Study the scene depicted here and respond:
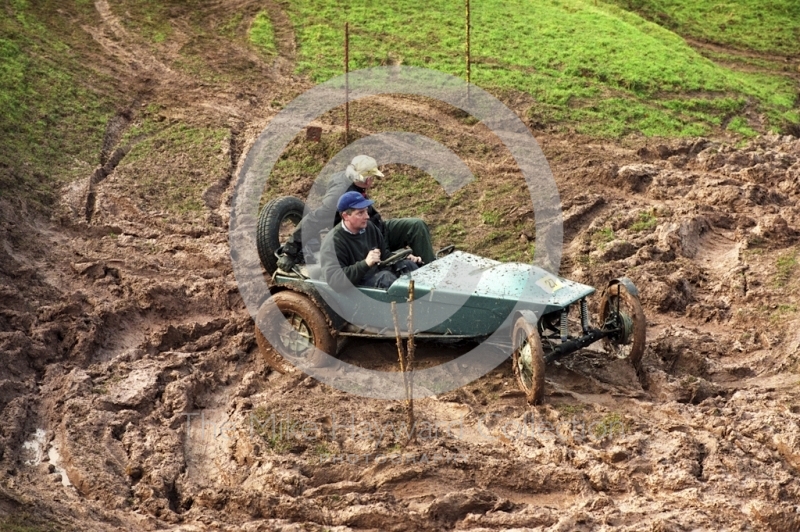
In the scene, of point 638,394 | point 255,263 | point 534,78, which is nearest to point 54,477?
point 255,263

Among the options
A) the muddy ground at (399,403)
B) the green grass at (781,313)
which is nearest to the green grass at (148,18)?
the muddy ground at (399,403)

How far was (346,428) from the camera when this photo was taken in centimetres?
785

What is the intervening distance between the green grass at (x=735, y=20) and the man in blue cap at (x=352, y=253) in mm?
14004

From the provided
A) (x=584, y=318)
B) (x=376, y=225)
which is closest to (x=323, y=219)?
(x=376, y=225)

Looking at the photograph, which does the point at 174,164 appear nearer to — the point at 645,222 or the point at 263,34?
the point at 263,34

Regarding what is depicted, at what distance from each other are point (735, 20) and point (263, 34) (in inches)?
419

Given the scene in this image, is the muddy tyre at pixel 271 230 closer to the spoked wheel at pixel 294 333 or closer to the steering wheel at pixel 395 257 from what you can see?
the spoked wheel at pixel 294 333

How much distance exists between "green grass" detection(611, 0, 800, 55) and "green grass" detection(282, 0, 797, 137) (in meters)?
1.23

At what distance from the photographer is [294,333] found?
9188 mm

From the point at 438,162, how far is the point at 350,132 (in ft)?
4.91

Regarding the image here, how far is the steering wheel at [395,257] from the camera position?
8.83 m

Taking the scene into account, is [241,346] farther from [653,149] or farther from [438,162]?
[653,149]

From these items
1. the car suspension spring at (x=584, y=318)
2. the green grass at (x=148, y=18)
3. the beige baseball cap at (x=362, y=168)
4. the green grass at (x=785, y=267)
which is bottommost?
the green grass at (x=785, y=267)

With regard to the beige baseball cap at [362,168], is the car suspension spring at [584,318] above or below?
below
